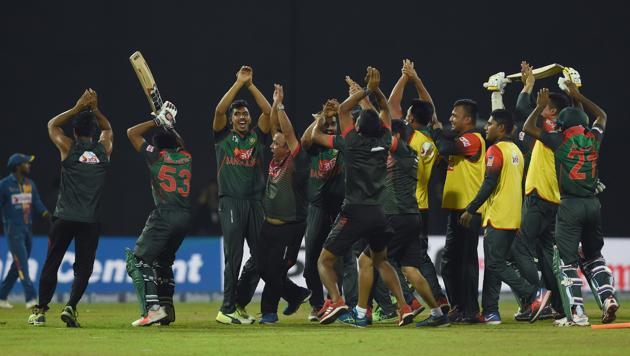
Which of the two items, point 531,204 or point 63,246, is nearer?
→ point 63,246

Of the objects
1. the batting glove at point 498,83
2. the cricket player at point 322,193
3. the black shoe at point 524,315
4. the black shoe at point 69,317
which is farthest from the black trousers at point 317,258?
the black shoe at point 69,317

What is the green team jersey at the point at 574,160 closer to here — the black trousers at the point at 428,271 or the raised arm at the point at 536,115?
the raised arm at the point at 536,115

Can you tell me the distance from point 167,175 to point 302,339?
292cm

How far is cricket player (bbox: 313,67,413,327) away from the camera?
12.1 metres

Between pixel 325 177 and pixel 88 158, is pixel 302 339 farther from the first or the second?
pixel 88 158

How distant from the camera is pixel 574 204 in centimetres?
1252

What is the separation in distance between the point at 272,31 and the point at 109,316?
1066 centimetres

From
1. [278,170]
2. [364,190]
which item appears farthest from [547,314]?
[278,170]

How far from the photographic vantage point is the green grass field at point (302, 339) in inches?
390

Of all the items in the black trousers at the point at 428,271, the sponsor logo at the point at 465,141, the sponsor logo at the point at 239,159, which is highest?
the sponsor logo at the point at 465,141

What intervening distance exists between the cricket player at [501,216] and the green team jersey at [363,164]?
1266 millimetres

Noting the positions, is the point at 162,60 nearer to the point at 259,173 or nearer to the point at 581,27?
the point at 581,27

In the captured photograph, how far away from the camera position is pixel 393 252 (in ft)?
41.1

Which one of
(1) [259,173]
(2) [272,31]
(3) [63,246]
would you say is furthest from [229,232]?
(2) [272,31]
